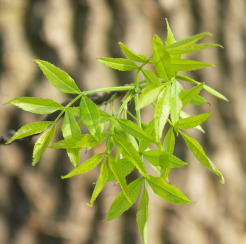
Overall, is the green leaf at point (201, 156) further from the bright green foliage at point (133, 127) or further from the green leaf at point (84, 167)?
the green leaf at point (84, 167)

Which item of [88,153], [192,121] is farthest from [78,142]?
[88,153]

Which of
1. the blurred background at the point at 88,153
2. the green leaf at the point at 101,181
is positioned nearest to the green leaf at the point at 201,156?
the green leaf at the point at 101,181

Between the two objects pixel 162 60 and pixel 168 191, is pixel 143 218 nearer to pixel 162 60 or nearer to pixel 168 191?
pixel 168 191

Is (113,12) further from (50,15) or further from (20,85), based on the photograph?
(20,85)

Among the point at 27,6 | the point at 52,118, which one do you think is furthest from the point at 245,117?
the point at 52,118

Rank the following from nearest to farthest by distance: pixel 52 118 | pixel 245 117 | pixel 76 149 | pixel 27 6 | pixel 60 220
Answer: pixel 76 149 < pixel 52 118 < pixel 60 220 < pixel 27 6 < pixel 245 117

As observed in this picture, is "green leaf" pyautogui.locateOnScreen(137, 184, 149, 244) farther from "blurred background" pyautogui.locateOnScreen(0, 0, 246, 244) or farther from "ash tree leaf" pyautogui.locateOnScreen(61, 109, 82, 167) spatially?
"blurred background" pyautogui.locateOnScreen(0, 0, 246, 244)
